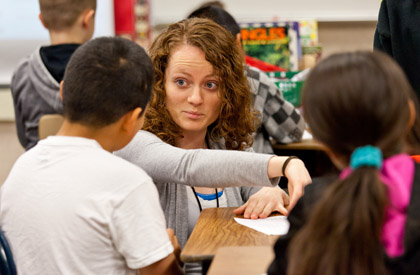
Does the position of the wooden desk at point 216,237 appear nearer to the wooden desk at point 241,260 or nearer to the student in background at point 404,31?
the wooden desk at point 241,260

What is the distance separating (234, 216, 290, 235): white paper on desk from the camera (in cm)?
147

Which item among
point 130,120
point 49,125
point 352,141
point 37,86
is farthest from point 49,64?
point 352,141

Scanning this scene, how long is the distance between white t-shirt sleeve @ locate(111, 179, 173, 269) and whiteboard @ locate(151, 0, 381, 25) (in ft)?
12.2

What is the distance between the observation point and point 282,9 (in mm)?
4742

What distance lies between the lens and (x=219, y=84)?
1848 millimetres

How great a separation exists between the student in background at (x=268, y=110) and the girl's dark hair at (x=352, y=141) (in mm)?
1720

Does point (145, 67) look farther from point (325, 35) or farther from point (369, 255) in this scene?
point (325, 35)

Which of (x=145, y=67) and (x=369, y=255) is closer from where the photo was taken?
(x=369, y=255)

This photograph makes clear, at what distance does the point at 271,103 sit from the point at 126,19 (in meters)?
2.30

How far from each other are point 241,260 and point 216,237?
210 millimetres

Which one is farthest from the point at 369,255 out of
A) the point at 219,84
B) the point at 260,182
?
the point at 219,84

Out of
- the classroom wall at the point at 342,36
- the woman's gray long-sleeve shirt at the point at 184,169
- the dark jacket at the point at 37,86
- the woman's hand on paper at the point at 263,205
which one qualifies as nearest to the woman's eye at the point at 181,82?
the woman's gray long-sleeve shirt at the point at 184,169

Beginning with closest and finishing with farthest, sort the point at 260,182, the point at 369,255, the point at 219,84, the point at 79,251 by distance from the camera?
the point at 369,255
the point at 79,251
the point at 260,182
the point at 219,84

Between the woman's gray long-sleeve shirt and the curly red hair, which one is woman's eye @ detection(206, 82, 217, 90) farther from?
the woman's gray long-sleeve shirt
